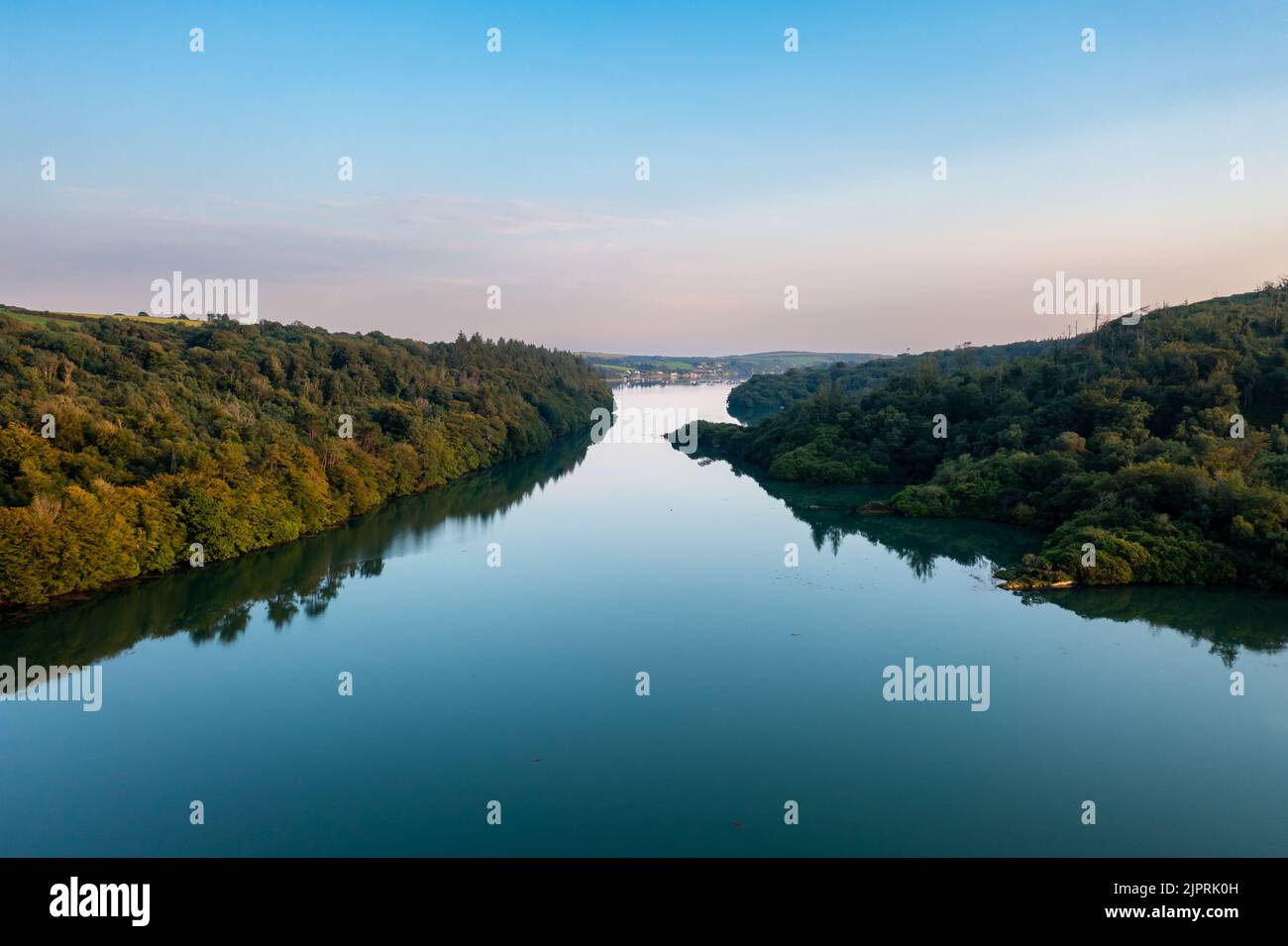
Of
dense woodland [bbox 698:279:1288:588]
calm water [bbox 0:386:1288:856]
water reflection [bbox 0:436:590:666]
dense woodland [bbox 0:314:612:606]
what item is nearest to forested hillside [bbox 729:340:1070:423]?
dense woodland [bbox 698:279:1288:588]

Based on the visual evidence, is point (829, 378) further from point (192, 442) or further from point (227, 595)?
point (227, 595)

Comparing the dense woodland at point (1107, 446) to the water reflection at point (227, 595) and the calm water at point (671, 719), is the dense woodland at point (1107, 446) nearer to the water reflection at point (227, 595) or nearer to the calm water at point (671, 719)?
the calm water at point (671, 719)

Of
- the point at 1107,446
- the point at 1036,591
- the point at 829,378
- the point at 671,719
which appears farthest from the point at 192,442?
the point at 829,378

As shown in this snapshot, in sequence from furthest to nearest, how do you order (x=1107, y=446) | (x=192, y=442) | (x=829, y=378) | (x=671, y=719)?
(x=829, y=378)
(x=1107, y=446)
(x=192, y=442)
(x=671, y=719)

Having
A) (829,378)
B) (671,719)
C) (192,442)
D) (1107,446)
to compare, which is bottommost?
(671,719)

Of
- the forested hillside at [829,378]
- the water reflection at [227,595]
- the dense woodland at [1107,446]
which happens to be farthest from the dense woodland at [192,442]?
the forested hillside at [829,378]
